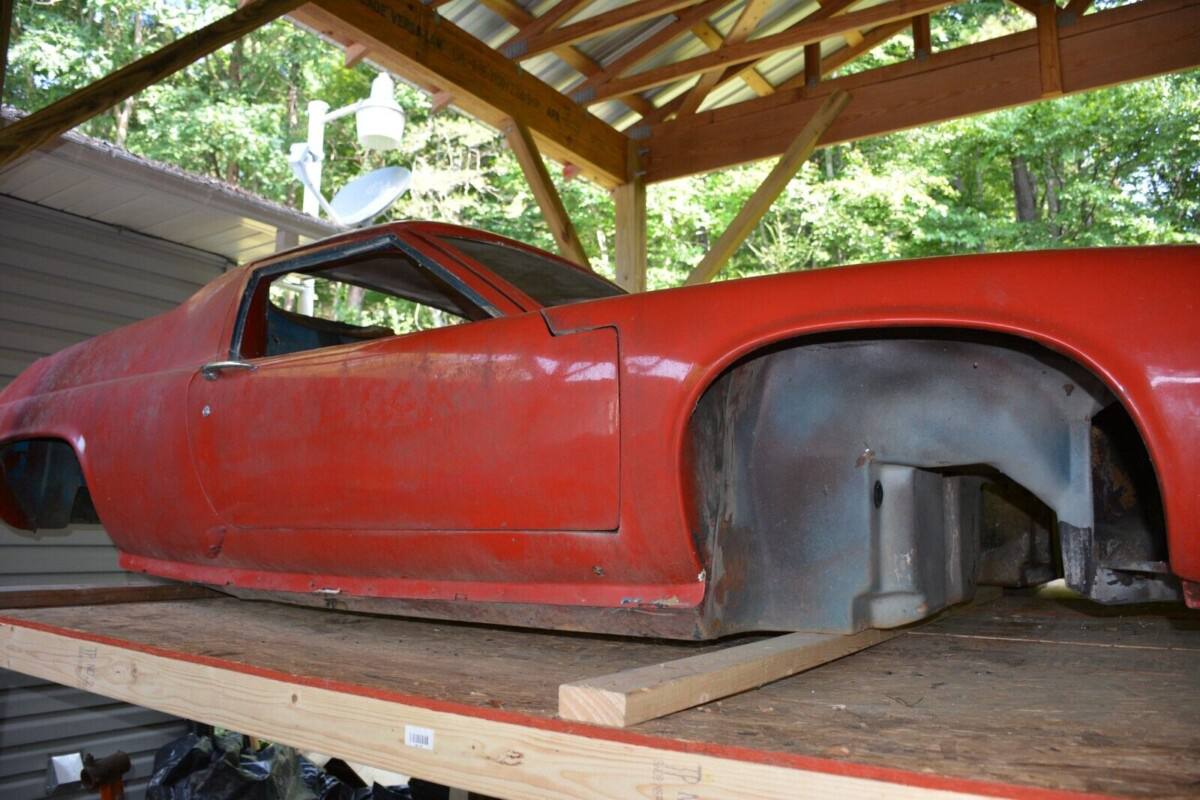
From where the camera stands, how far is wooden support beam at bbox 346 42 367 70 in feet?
15.5

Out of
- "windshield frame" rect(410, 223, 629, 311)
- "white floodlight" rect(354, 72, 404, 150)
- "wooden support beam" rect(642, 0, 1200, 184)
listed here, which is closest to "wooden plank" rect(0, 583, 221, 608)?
"windshield frame" rect(410, 223, 629, 311)

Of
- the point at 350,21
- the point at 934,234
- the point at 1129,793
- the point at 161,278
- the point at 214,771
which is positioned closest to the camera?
the point at 1129,793

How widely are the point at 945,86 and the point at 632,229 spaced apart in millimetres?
2179

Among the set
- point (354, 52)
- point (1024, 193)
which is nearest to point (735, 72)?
point (354, 52)

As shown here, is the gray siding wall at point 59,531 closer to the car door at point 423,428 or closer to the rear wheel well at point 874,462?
the car door at point 423,428

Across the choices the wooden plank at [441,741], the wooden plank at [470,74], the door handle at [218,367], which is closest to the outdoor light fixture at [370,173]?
the wooden plank at [470,74]

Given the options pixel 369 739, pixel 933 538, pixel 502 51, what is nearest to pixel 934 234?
pixel 502 51

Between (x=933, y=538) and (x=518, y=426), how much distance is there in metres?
1.00

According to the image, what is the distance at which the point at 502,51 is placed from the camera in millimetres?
5719

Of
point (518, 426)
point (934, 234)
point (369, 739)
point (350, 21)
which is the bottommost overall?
point (369, 739)

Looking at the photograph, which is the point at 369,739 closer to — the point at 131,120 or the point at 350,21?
the point at 350,21

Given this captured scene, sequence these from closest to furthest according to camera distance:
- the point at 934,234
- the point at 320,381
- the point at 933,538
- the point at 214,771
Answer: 1. the point at 933,538
2. the point at 320,381
3. the point at 214,771
4. the point at 934,234

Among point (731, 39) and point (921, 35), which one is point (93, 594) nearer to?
point (731, 39)

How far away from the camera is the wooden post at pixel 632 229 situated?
630cm
